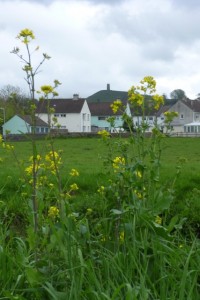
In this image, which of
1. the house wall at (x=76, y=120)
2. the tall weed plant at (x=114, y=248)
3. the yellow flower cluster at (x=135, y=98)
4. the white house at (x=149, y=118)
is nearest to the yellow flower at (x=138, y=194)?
the tall weed plant at (x=114, y=248)

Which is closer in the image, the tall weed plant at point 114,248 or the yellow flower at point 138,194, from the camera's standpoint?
the tall weed plant at point 114,248

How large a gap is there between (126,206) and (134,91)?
3.12 feet

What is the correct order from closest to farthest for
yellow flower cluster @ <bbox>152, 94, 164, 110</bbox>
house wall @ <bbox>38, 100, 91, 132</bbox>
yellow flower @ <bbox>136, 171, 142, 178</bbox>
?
1. yellow flower @ <bbox>136, 171, 142, 178</bbox>
2. yellow flower cluster @ <bbox>152, 94, 164, 110</bbox>
3. house wall @ <bbox>38, 100, 91, 132</bbox>

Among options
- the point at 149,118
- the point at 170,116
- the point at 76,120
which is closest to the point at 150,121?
the point at 149,118

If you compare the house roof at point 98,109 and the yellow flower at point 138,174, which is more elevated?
the house roof at point 98,109

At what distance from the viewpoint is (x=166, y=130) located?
13.1 ft

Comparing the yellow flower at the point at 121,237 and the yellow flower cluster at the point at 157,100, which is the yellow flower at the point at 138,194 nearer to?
the yellow flower at the point at 121,237

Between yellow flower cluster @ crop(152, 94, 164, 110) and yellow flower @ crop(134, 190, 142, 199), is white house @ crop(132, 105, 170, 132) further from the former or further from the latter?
yellow flower @ crop(134, 190, 142, 199)

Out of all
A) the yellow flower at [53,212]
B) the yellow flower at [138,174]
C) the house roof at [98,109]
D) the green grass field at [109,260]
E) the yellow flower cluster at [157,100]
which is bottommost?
the green grass field at [109,260]

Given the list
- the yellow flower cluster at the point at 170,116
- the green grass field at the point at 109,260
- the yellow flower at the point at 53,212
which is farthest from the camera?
the yellow flower cluster at the point at 170,116

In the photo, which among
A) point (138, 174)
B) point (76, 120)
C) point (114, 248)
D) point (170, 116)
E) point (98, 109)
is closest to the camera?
point (114, 248)

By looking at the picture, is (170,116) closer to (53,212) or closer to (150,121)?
(150,121)

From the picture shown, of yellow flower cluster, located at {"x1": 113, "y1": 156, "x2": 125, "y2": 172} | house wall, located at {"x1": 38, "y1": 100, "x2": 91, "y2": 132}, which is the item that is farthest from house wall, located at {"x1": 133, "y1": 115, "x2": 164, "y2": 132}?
house wall, located at {"x1": 38, "y1": 100, "x2": 91, "y2": 132}

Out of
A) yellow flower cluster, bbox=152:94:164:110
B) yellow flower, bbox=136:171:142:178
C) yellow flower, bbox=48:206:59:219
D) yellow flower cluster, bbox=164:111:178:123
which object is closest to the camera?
yellow flower, bbox=48:206:59:219
